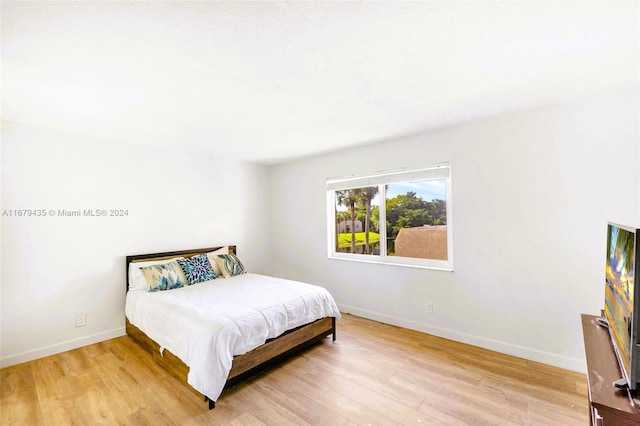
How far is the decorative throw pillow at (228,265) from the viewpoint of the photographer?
3.81 metres

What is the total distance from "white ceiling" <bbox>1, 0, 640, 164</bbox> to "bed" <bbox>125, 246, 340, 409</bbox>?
173 centimetres

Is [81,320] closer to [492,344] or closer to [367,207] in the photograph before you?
[367,207]

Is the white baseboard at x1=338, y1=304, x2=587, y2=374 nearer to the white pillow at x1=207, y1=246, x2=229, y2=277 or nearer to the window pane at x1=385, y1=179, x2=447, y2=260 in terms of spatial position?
the window pane at x1=385, y1=179, x2=447, y2=260

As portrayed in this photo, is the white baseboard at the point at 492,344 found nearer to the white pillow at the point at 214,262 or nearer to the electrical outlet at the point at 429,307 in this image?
the electrical outlet at the point at 429,307

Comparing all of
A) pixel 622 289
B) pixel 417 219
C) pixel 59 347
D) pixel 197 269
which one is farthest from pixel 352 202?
pixel 59 347

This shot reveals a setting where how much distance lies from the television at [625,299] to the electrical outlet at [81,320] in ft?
13.9

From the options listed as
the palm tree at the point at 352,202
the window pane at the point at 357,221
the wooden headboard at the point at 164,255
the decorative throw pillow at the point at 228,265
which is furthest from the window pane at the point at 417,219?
the wooden headboard at the point at 164,255

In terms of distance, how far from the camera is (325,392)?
7.06ft

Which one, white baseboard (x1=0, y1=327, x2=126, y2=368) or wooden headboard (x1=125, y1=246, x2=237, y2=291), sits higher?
wooden headboard (x1=125, y1=246, x2=237, y2=291)

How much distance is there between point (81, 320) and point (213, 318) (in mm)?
1958

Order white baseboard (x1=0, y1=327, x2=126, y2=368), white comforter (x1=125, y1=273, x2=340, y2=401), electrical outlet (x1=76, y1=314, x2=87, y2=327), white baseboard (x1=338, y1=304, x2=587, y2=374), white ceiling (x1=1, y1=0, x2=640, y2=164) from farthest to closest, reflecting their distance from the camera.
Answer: electrical outlet (x1=76, y1=314, x2=87, y2=327), white baseboard (x1=0, y1=327, x2=126, y2=368), white baseboard (x1=338, y1=304, x2=587, y2=374), white comforter (x1=125, y1=273, x2=340, y2=401), white ceiling (x1=1, y1=0, x2=640, y2=164)

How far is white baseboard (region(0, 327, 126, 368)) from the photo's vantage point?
261cm

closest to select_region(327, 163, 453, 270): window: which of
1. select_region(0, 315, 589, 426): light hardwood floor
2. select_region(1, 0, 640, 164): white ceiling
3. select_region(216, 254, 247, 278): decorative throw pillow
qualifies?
select_region(1, 0, 640, 164): white ceiling

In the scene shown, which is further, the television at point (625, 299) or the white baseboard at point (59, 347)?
the white baseboard at point (59, 347)
